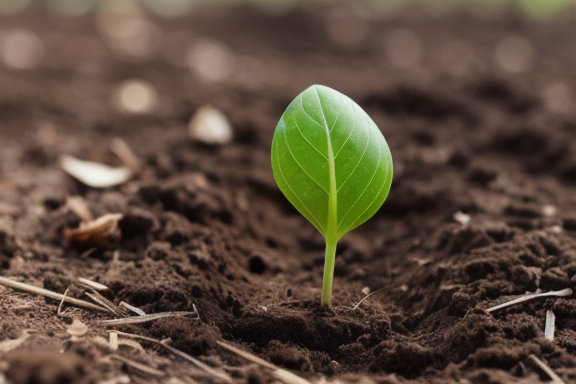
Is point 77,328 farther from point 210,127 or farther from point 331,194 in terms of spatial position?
point 210,127

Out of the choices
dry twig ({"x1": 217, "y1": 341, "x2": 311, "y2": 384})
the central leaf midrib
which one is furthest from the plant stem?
dry twig ({"x1": 217, "y1": 341, "x2": 311, "y2": 384})

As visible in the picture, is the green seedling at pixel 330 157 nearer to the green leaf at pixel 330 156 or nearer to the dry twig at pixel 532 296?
the green leaf at pixel 330 156

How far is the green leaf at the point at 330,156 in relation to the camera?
127 centimetres

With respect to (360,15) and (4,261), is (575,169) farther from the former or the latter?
(360,15)

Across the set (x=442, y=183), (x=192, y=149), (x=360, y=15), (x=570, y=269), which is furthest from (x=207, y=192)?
(x=360, y=15)

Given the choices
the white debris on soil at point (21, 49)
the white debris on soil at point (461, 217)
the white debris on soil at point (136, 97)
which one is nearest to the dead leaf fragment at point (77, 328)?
the white debris on soil at point (461, 217)

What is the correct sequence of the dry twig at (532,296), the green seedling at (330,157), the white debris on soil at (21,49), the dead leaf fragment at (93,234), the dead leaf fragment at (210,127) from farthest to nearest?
the white debris on soil at (21,49)
the dead leaf fragment at (210,127)
the dead leaf fragment at (93,234)
the dry twig at (532,296)
the green seedling at (330,157)

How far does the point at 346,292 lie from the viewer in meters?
1.55

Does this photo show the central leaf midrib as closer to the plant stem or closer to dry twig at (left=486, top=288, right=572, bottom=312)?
the plant stem

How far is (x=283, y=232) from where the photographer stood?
6.55ft

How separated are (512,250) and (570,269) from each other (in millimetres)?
135

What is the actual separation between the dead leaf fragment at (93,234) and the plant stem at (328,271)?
63 centimetres

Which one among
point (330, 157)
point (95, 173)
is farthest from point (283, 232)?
point (330, 157)

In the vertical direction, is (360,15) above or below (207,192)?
above
